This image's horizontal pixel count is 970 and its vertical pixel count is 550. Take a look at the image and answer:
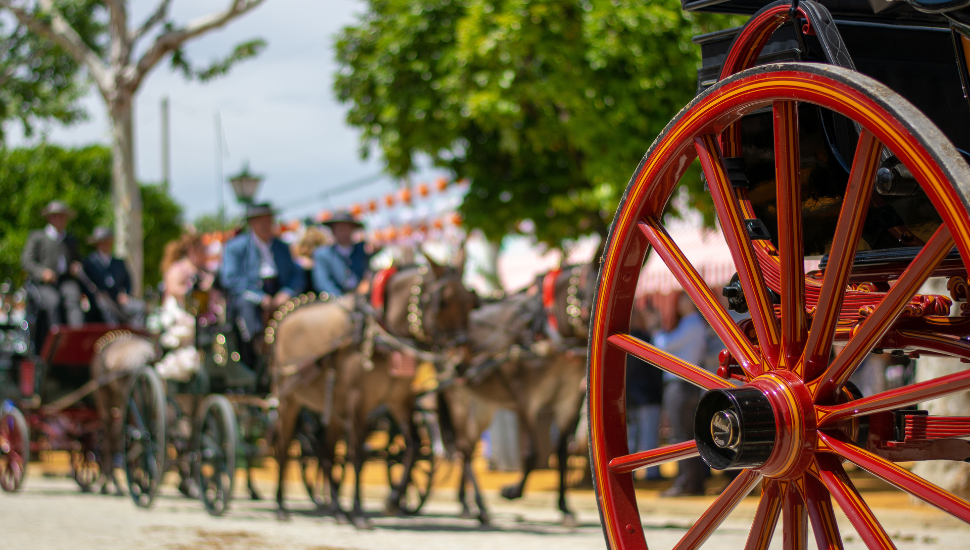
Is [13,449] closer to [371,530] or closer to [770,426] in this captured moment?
[371,530]

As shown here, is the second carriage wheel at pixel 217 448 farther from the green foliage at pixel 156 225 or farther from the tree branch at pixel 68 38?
the green foliage at pixel 156 225

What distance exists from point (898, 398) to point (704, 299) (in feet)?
2.11

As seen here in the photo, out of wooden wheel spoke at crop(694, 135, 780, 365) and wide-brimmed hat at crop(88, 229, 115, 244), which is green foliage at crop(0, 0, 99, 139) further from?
wooden wheel spoke at crop(694, 135, 780, 365)

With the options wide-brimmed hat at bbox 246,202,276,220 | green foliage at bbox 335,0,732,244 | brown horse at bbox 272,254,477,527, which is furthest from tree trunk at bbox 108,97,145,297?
brown horse at bbox 272,254,477,527

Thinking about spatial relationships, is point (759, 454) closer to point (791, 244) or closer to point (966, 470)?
point (791, 244)

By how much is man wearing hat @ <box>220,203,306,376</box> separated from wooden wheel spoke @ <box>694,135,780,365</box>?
7.30 metres

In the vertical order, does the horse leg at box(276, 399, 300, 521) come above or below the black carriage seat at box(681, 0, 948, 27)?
below

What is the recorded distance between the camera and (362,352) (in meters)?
8.57

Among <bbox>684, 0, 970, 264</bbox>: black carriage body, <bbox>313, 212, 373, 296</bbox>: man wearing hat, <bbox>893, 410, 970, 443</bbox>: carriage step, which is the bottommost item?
<bbox>893, 410, 970, 443</bbox>: carriage step

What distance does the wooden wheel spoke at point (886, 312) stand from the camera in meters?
1.97

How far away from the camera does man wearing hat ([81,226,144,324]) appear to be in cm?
1135

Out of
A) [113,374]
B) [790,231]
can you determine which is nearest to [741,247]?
[790,231]

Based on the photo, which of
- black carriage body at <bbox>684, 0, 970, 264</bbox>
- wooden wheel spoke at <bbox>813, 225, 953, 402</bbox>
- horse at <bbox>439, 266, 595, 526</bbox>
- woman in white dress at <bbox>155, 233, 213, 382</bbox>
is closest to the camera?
wooden wheel spoke at <bbox>813, 225, 953, 402</bbox>

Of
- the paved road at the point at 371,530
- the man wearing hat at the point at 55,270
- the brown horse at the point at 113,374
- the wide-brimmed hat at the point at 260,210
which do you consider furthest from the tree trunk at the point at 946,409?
the man wearing hat at the point at 55,270
